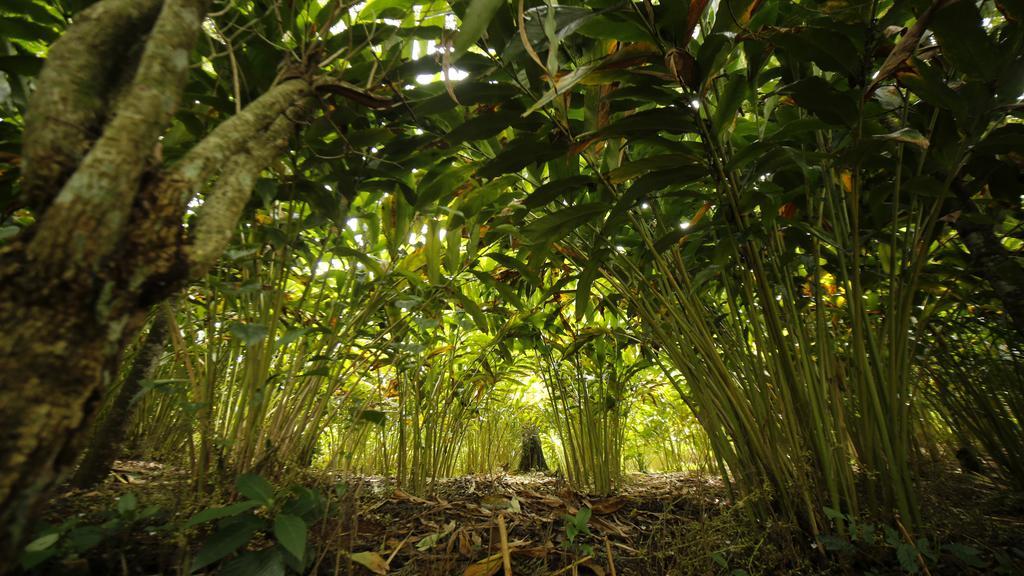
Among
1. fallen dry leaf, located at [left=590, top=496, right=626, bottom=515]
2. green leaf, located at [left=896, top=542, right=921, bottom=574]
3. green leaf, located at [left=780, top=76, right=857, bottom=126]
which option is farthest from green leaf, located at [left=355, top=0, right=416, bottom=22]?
fallen dry leaf, located at [left=590, top=496, right=626, bottom=515]

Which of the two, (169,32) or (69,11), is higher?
(69,11)

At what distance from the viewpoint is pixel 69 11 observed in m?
0.80

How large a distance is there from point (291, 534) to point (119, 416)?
2.45 feet

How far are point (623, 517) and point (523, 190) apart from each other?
1177 millimetres

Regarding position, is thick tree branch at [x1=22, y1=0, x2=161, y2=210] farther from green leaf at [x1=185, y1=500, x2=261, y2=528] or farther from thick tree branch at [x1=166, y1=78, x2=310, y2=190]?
green leaf at [x1=185, y1=500, x2=261, y2=528]

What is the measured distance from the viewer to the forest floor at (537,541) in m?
0.67

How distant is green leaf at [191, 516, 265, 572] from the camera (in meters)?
0.58

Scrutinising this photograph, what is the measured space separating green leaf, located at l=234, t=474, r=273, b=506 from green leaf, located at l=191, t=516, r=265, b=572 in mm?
39

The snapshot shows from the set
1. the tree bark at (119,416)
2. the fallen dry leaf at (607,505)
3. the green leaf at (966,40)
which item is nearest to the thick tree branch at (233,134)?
the tree bark at (119,416)

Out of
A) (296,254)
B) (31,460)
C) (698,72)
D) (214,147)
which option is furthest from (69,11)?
(698,72)

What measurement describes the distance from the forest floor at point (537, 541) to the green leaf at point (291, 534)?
12 centimetres

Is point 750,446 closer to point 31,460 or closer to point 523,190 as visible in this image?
point 523,190

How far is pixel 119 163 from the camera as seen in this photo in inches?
14.2

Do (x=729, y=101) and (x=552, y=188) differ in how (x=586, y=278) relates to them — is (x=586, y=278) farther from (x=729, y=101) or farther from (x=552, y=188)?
(x=729, y=101)
